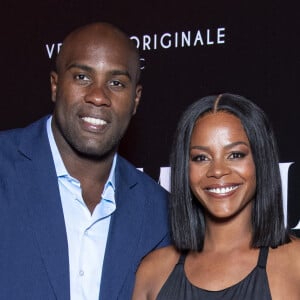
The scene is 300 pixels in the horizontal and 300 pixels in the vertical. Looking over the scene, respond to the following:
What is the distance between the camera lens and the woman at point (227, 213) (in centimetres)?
198

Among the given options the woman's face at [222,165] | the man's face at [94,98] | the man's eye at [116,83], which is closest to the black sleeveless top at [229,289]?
the woman's face at [222,165]

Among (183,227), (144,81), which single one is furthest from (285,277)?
(144,81)

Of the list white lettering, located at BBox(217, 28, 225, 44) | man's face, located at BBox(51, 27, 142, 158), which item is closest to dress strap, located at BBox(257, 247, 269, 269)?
man's face, located at BBox(51, 27, 142, 158)

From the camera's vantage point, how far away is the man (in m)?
2.12

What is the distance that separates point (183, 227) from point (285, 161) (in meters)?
0.51

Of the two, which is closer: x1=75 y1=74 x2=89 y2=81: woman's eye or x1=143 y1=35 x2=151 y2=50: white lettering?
x1=75 y1=74 x2=89 y2=81: woman's eye

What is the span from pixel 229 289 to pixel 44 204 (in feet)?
1.83

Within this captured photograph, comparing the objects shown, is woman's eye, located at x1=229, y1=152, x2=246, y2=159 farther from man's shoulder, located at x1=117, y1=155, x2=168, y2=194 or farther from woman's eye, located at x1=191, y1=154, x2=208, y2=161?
man's shoulder, located at x1=117, y1=155, x2=168, y2=194

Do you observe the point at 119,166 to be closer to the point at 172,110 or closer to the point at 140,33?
the point at 172,110

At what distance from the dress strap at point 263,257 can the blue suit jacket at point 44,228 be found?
1.42 feet

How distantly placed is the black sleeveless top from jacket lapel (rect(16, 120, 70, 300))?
0.28 metres

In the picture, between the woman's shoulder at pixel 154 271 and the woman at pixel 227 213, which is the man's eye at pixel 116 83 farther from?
the woman's shoulder at pixel 154 271

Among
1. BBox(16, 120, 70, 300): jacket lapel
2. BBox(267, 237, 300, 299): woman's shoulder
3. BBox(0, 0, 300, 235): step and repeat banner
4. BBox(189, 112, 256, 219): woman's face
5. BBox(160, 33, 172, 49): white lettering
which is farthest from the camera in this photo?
BBox(160, 33, 172, 49): white lettering

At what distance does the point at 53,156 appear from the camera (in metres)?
2.31
